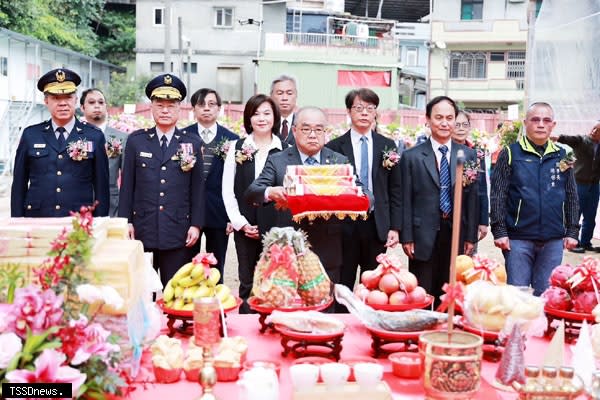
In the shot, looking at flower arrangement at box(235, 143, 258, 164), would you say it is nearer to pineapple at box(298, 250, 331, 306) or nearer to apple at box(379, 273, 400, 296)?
pineapple at box(298, 250, 331, 306)

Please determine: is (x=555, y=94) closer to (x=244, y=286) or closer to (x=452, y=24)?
(x=244, y=286)

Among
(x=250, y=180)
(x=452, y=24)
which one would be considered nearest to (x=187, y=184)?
(x=250, y=180)

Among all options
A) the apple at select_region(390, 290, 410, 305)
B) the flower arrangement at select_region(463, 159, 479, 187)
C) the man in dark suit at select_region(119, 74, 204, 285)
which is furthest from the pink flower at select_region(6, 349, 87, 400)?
the flower arrangement at select_region(463, 159, 479, 187)

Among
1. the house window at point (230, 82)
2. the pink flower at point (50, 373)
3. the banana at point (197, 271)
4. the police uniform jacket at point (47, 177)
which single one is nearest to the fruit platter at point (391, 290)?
the banana at point (197, 271)

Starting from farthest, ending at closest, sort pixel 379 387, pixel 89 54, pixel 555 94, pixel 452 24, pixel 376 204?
pixel 452 24 < pixel 89 54 < pixel 555 94 < pixel 376 204 < pixel 379 387

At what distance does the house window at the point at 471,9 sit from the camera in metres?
29.8

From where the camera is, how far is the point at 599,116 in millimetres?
7672

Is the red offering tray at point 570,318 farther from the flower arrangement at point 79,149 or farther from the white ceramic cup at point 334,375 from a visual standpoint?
the flower arrangement at point 79,149

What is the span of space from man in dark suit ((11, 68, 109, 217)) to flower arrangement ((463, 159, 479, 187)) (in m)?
2.16

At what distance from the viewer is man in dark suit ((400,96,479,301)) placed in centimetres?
436

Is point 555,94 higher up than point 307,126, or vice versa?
point 555,94

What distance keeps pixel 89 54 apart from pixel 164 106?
23.7 m

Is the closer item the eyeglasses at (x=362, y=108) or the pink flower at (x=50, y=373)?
the pink flower at (x=50, y=373)

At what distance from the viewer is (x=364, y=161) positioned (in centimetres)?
457
